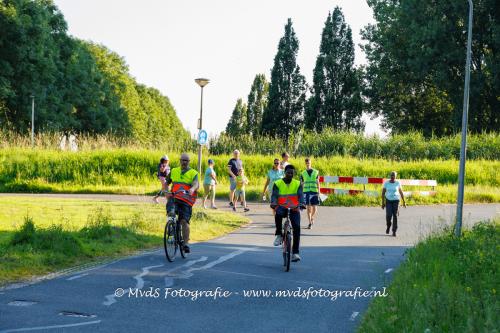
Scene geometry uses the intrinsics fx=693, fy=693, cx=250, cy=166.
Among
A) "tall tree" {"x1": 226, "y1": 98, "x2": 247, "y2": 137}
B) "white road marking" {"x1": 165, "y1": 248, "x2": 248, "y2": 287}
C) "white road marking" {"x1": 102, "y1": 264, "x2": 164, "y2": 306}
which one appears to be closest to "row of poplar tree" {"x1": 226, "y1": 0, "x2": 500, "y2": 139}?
"tall tree" {"x1": 226, "y1": 98, "x2": 247, "y2": 137}

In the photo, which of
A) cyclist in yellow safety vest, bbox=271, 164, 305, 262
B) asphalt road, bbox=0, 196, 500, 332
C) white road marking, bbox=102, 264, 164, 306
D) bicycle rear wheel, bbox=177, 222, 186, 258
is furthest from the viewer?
bicycle rear wheel, bbox=177, 222, 186, 258

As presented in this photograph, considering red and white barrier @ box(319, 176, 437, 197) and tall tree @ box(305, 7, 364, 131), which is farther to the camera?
tall tree @ box(305, 7, 364, 131)

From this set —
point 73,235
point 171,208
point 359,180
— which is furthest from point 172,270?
point 359,180

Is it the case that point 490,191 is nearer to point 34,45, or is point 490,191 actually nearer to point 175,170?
point 175,170

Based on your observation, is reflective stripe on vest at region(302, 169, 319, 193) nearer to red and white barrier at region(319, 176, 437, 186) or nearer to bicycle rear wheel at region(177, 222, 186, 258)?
bicycle rear wheel at region(177, 222, 186, 258)

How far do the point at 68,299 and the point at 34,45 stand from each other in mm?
49263

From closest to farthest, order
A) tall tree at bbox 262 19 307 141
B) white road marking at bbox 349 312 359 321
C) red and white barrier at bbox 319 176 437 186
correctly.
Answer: white road marking at bbox 349 312 359 321
red and white barrier at bbox 319 176 437 186
tall tree at bbox 262 19 307 141

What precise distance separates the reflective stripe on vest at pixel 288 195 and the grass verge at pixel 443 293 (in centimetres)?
218

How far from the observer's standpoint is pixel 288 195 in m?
12.2

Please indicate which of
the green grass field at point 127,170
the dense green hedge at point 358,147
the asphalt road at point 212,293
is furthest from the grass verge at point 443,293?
the dense green hedge at point 358,147

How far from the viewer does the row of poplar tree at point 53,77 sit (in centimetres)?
5288

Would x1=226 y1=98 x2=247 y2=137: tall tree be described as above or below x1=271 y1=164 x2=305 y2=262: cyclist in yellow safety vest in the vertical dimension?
above

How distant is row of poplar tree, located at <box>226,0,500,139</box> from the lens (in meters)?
52.6

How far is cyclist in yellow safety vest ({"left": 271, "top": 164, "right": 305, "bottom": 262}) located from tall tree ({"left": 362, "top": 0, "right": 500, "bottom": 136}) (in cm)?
4135
